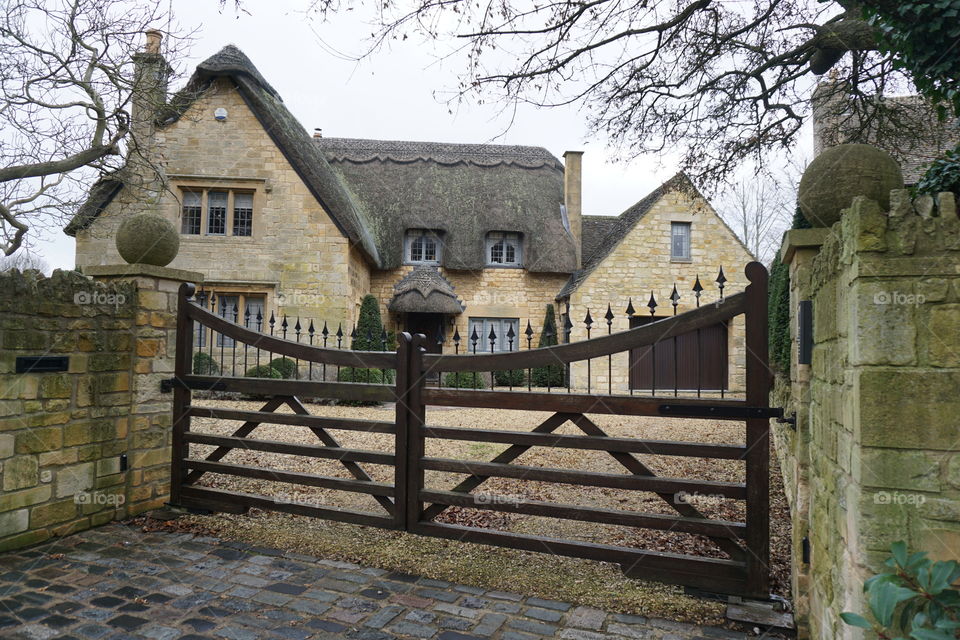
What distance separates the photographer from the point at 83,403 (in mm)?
4316

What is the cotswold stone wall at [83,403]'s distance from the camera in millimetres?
3861

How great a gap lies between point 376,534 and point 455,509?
89cm

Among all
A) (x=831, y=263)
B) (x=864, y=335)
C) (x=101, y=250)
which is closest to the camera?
(x=864, y=335)

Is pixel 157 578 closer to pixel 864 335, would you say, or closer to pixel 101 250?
pixel 864 335

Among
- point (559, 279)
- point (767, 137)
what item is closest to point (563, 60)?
point (767, 137)

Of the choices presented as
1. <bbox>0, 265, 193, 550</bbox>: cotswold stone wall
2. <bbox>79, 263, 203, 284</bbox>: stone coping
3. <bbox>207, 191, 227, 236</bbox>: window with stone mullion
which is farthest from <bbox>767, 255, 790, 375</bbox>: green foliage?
<bbox>207, 191, 227, 236</bbox>: window with stone mullion

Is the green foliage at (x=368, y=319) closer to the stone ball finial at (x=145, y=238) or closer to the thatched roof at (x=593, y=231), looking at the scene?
the thatched roof at (x=593, y=231)

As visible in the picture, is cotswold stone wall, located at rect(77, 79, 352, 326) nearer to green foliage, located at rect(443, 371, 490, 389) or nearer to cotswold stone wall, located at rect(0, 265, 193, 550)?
green foliage, located at rect(443, 371, 490, 389)

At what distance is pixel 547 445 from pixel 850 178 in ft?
6.82

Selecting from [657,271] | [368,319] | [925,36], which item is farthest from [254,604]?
[657,271]

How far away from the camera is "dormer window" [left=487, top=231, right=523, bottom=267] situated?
58.7 ft

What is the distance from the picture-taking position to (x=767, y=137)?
22.7ft

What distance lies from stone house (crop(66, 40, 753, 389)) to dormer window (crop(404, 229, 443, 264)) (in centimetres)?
4

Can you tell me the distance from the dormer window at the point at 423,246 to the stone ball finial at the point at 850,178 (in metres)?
15.2
